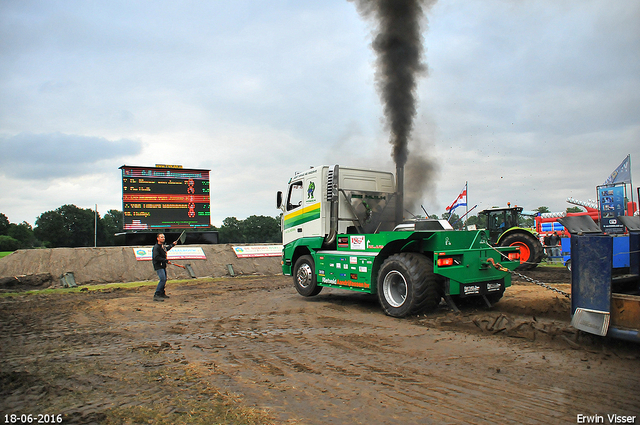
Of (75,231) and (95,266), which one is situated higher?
(75,231)

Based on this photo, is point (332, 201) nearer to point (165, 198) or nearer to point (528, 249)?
point (528, 249)

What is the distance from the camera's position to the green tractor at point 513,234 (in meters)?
Result: 14.3

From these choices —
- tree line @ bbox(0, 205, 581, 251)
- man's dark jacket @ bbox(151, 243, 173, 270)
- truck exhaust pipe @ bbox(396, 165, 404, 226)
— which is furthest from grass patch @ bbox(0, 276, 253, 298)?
tree line @ bbox(0, 205, 581, 251)

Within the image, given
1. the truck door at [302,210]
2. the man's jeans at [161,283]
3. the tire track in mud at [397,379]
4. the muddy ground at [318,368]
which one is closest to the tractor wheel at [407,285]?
the muddy ground at [318,368]

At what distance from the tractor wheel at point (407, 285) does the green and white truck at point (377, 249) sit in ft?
0.06

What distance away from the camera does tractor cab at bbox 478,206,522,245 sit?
16.1 m

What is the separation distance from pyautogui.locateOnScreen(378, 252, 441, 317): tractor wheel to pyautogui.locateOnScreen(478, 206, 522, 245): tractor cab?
970cm

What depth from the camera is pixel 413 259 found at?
7.27 m

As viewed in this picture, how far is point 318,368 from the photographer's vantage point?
453cm

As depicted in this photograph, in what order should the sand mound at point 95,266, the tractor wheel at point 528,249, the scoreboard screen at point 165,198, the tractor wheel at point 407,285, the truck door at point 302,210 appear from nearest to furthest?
the tractor wheel at point 407,285, the truck door at point 302,210, the tractor wheel at point 528,249, the sand mound at point 95,266, the scoreboard screen at point 165,198

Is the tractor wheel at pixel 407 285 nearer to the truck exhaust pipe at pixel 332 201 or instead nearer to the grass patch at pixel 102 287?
the truck exhaust pipe at pixel 332 201

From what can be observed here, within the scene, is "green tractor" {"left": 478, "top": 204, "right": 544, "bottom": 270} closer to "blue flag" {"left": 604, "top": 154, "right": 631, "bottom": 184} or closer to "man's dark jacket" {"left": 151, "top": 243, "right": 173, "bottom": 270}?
"blue flag" {"left": 604, "top": 154, "right": 631, "bottom": 184}

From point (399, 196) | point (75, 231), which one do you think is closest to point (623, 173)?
point (399, 196)

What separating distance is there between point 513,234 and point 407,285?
31.1ft
